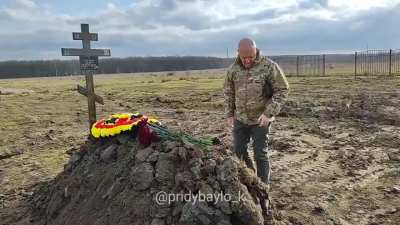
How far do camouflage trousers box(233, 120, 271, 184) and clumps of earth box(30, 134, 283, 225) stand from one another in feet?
1.85

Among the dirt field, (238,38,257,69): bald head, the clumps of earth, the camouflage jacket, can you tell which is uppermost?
(238,38,257,69): bald head

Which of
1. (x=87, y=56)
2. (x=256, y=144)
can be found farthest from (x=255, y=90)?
(x=87, y=56)

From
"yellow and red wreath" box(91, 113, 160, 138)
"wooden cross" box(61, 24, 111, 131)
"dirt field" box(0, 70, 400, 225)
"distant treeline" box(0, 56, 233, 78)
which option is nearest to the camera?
"yellow and red wreath" box(91, 113, 160, 138)

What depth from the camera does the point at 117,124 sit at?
5762 millimetres

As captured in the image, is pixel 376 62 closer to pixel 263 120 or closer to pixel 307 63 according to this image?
pixel 307 63

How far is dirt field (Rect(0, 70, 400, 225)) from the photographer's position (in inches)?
235

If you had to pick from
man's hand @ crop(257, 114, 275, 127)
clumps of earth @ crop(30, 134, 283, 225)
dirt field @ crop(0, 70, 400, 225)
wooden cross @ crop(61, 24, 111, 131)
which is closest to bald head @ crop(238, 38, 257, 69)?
man's hand @ crop(257, 114, 275, 127)

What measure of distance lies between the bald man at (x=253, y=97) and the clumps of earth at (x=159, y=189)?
58 centimetres

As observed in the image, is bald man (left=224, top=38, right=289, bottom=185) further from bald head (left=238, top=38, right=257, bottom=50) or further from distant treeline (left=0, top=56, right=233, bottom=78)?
distant treeline (left=0, top=56, right=233, bottom=78)

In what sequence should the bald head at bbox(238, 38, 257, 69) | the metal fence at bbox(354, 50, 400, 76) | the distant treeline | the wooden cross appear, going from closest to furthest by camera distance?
1. the bald head at bbox(238, 38, 257, 69)
2. the wooden cross
3. the metal fence at bbox(354, 50, 400, 76)
4. the distant treeline

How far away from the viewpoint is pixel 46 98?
20.7 m

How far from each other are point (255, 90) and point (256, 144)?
0.60 metres

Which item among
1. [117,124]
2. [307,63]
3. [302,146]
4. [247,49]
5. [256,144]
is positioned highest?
[247,49]

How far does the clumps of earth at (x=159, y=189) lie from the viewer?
4.28m
